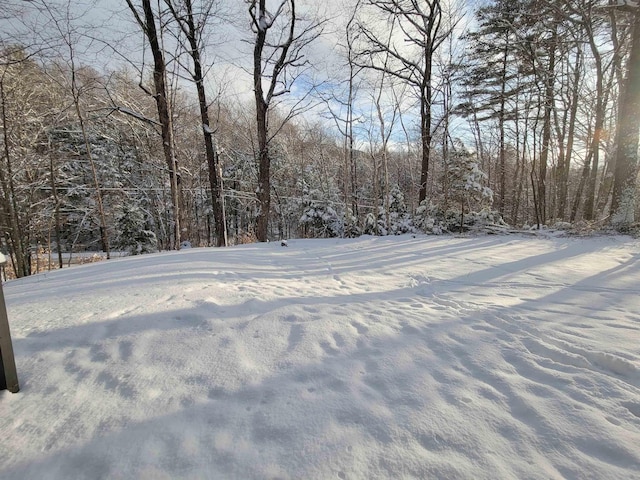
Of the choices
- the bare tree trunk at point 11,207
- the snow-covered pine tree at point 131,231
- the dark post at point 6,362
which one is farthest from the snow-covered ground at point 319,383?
the snow-covered pine tree at point 131,231

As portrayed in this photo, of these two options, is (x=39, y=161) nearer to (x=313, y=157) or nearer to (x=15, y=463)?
(x=15, y=463)

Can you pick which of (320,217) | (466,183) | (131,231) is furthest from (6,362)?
(131,231)

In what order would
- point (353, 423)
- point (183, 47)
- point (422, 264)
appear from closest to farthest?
point (353, 423) < point (422, 264) < point (183, 47)

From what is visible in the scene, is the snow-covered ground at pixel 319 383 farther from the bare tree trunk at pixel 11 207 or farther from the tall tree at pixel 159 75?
the bare tree trunk at pixel 11 207

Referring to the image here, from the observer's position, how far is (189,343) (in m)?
2.01

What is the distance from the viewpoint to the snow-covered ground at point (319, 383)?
1.16m

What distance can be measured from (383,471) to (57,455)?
135cm

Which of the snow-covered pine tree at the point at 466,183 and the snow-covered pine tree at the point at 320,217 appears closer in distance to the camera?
the snow-covered pine tree at the point at 466,183

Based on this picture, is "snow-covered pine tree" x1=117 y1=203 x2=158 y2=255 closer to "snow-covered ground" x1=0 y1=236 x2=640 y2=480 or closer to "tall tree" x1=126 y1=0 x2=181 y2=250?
"tall tree" x1=126 y1=0 x2=181 y2=250

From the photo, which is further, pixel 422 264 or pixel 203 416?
pixel 422 264

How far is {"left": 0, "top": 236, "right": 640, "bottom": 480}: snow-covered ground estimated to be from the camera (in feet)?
3.82

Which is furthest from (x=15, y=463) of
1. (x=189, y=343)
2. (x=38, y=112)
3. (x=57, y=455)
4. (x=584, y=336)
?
(x=38, y=112)

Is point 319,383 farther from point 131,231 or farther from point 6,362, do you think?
point 131,231

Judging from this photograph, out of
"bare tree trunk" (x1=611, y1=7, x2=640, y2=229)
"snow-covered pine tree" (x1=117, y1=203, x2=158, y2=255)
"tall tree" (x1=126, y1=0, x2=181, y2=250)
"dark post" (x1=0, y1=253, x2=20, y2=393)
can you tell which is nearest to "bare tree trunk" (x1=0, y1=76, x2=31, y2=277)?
"tall tree" (x1=126, y1=0, x2=181, y2=250)
